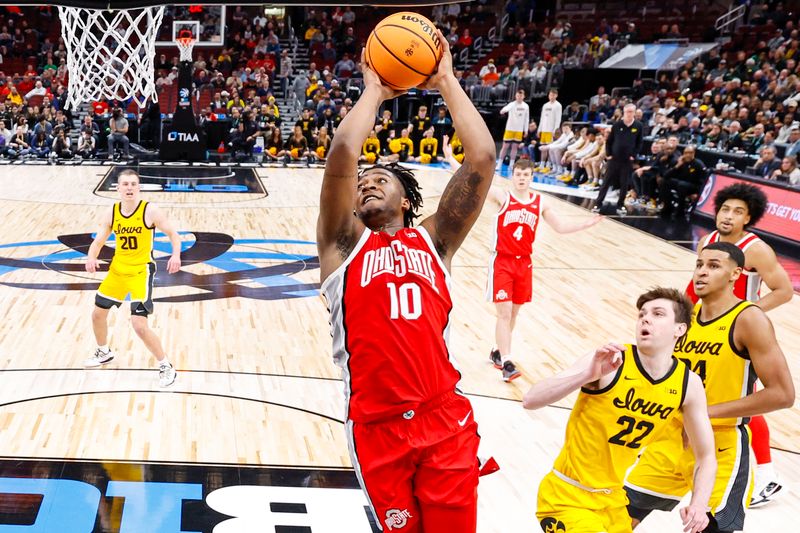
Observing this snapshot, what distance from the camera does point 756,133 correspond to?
15.6 meters

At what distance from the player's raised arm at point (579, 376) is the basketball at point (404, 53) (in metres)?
1.15

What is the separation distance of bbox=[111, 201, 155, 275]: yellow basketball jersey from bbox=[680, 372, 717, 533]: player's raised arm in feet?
13.9

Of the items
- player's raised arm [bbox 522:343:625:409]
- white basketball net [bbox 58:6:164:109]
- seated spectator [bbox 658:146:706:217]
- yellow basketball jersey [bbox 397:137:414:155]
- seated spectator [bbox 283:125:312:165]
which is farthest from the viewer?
yellow basketball jersey [bbox 397:137:414:155]

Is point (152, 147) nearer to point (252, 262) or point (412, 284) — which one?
point (252, 262)

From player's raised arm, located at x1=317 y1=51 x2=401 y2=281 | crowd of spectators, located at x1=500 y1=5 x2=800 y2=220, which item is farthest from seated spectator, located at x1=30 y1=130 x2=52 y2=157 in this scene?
player's raised arm, located at x1=317 y1=51 x2=401 y2=281

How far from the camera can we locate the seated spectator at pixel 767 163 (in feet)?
44.8

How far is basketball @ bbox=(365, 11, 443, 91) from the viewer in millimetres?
3000

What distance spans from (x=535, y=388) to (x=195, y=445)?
2713 millimetres

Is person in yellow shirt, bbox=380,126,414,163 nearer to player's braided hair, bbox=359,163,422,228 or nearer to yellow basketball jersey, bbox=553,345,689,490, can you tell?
player's braided hair, bbox=359,163,422,228

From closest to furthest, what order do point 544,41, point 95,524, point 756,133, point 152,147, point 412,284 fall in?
point 412,284 → point 95,524 → point 756,133 → point 152,147 → point 544,41

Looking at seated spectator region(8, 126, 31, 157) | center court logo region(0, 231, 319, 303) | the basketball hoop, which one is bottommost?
seated spectator region(8, 126, 31, 157)

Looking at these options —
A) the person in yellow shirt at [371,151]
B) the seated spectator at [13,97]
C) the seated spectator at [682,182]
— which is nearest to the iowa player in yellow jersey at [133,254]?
the seated spectator at [682,182]

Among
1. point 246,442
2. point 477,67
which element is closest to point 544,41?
point 477,67

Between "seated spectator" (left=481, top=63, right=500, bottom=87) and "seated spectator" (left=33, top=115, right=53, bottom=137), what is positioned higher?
"seated spectator" (left=481, top=63, right=500, bottom=87)
